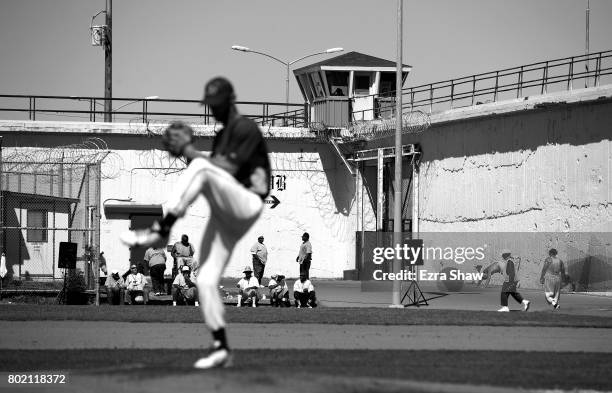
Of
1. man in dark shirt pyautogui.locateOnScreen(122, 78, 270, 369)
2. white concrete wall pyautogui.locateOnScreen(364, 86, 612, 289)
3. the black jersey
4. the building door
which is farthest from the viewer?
the building door

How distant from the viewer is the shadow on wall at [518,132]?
30.6 metres

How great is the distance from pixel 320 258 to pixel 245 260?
319cm

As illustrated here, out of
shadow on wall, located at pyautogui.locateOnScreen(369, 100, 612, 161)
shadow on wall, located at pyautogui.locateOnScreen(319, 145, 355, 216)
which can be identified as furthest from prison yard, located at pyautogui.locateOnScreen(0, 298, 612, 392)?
shadow on wall, located at pyautogui.locateOnScreen(319, 145, 355, 216)

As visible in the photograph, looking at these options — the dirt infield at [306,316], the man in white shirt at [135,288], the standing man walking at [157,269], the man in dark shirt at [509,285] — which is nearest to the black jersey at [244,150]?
the dirt infield at [306,316]

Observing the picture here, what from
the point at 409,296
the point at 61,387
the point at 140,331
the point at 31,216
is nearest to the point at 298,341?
the point at 140,331

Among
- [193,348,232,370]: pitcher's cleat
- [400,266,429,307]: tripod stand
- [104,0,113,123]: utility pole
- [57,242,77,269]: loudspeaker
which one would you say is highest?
[104,0,113,123]: utility pole

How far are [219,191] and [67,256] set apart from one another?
15.8 metres

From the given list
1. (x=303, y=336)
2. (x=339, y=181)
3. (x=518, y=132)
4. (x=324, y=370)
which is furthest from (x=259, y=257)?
(x=324, y=370)

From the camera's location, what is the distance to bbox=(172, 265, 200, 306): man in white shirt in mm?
24661

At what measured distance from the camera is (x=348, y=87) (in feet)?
150

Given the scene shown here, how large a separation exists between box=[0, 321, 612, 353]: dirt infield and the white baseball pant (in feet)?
13.8

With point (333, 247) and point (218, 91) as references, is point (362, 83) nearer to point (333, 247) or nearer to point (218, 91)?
point (333, 247)

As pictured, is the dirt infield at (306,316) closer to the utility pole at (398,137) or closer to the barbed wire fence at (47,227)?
the barbed wire fence at (47,227)

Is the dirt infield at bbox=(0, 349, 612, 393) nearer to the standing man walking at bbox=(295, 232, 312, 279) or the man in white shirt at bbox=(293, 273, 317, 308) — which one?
the man in white shirt at bbox=(293, 273, 317, 308)
